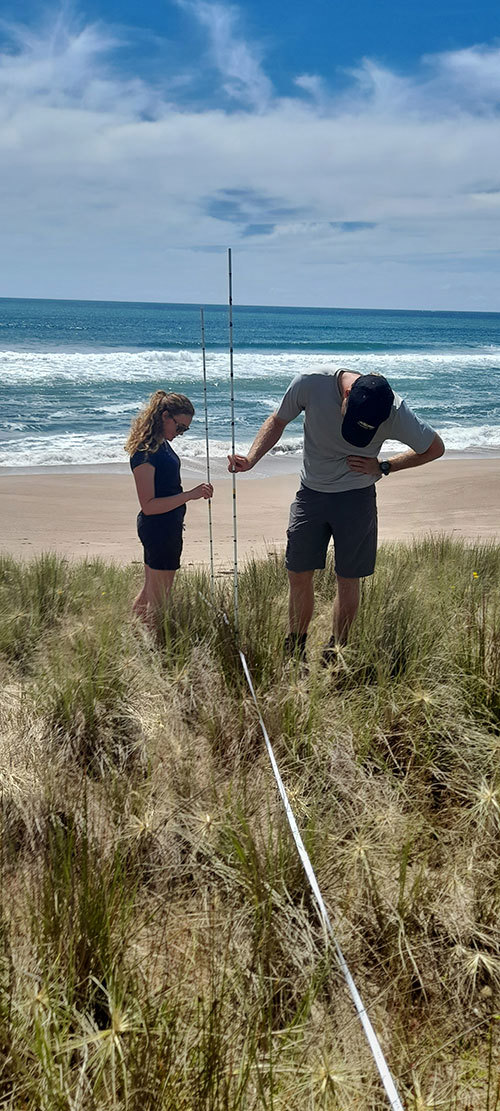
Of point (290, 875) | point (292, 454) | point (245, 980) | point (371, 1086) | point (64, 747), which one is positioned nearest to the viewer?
point (371, 1086)

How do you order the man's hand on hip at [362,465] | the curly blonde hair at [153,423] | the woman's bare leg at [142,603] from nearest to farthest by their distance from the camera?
the man's hand on hip at [362,465], the curly blonde hair at [153,423], the woman's bare leg at [142,603]

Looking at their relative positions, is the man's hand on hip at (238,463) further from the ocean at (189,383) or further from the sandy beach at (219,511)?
the sandy beach at (219,511)

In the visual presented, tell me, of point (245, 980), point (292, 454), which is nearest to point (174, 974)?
point (245, 980)

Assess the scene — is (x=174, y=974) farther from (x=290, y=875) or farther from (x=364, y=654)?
(x=364, y=654)

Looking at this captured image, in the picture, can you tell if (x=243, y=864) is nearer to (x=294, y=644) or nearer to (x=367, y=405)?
(x=294, y=644)

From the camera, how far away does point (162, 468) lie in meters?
4.57

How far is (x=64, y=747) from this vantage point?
327cm

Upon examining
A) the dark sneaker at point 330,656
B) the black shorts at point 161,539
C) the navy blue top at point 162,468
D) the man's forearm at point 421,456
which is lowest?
the dark sneaker at point 330,656

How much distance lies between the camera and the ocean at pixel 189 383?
1784cm

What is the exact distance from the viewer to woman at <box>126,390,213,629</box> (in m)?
4.52

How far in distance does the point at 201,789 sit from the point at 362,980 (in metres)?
0.93

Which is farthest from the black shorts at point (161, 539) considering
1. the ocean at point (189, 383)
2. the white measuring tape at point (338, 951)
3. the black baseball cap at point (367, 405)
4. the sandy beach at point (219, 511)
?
the sandy beach at point (219, 511)

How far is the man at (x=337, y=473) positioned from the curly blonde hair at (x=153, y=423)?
1.76 ft

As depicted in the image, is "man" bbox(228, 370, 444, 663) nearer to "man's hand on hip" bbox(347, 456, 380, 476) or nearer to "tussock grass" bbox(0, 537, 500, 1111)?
"man's hand on hip" bbox(347, 456, 380, 476)
